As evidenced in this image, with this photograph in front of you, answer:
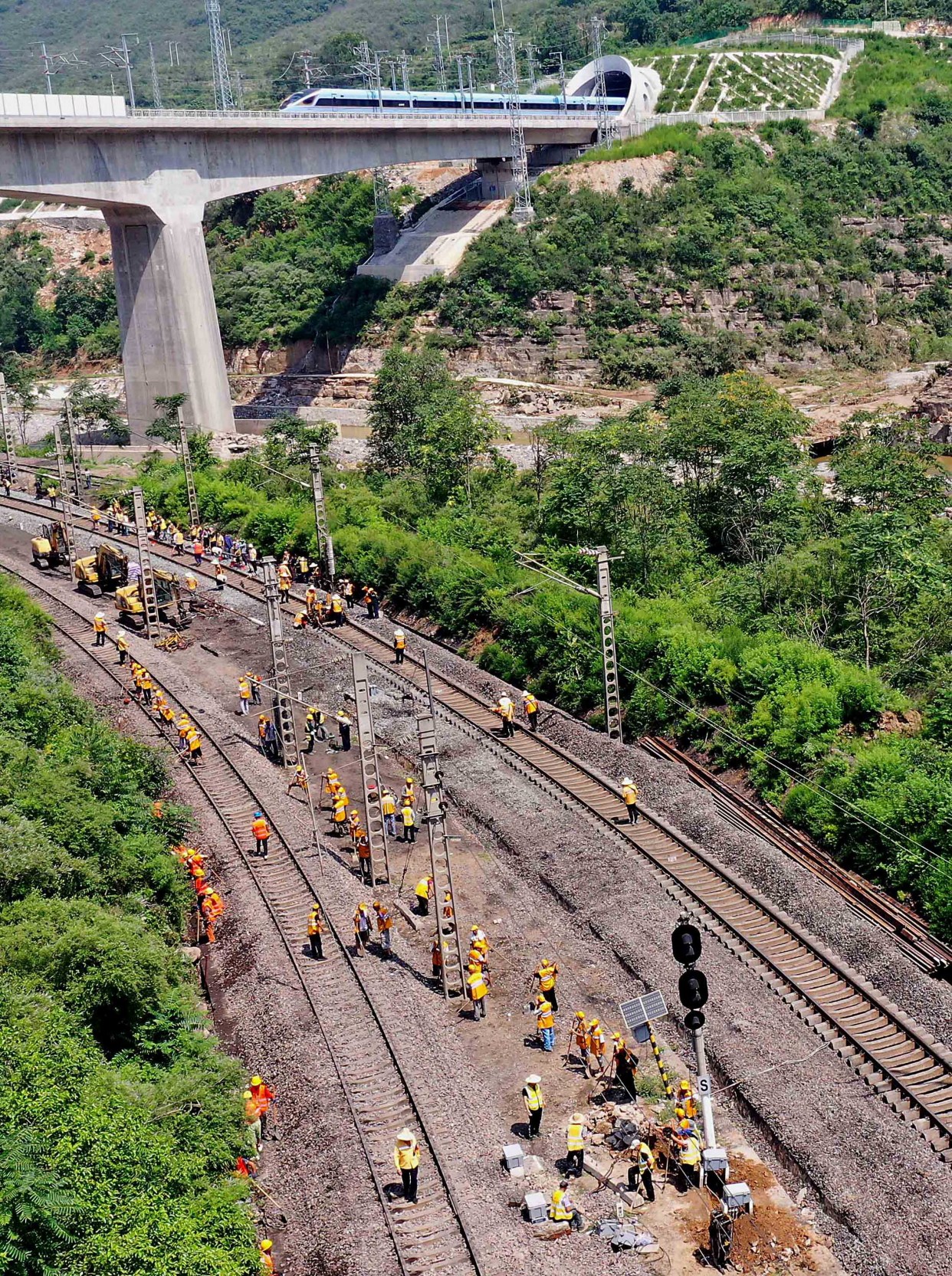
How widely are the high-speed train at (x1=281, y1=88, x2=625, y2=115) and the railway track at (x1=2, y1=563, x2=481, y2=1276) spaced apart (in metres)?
73.3

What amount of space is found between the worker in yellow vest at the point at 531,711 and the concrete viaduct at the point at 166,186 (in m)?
43.2

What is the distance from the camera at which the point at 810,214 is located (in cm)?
10944

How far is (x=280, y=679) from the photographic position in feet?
149

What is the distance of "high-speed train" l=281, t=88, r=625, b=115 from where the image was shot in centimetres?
10994

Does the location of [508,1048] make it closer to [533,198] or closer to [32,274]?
[533,198]

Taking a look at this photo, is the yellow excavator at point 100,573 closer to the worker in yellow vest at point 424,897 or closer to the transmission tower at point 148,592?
the transmission tower at point 148,592

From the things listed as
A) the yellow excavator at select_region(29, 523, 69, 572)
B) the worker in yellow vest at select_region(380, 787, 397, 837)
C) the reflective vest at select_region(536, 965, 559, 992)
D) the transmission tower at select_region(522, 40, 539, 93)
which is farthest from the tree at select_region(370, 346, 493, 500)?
the transmission tower at select_region(522, 40, 539, 93)

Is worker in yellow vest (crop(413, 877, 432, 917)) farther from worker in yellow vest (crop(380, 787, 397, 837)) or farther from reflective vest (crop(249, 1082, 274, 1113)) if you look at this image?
reflective vest (crop(249, 1082, 274, 1113))

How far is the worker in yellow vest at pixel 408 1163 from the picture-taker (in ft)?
84.1

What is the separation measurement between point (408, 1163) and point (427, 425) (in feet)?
162

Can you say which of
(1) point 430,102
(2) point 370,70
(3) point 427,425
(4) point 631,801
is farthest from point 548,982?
(2) point 370,70

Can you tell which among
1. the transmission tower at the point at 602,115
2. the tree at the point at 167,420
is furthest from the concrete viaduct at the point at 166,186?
the transmission tower at the point at 602,115

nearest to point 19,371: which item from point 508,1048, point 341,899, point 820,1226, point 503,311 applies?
point 503,311

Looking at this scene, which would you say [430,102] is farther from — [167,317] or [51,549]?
[51,549]
